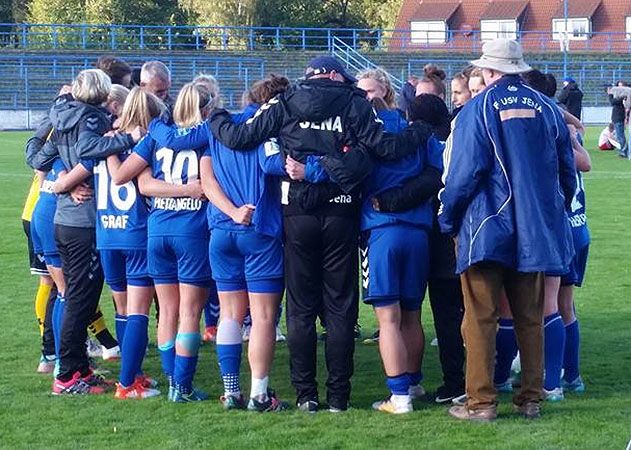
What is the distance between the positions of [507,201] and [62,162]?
2881mm

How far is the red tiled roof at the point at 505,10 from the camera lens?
7019 cm

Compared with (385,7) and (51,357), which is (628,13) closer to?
(385,7)

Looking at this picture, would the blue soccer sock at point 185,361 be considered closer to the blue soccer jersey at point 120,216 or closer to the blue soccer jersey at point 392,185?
the blue soccer jersey at point 120,216

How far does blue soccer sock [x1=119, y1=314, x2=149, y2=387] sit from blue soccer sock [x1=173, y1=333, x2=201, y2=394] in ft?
0.76

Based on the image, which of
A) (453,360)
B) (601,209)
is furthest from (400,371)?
(601,209)

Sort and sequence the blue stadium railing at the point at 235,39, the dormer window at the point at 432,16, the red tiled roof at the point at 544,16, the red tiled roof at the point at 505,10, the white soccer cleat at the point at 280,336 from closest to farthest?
the white soccer cleat at the point at 280,336 → the blue stadium railing at the point at 235,39 → the red tiled roof at the point at 544,16 → the red tiled roof at the point at 505,10 → the dormer window at the point at 432,16

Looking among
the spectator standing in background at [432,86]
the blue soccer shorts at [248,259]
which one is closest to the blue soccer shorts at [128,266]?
the blue soccer shorts at [248,259]

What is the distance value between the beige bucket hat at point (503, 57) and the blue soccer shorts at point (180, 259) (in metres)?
1.94

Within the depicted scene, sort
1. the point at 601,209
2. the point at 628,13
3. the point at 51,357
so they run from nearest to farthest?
the point at 51,357 → the point at 601,209 → the point at 628,13

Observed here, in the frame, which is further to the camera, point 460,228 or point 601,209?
point 601,209

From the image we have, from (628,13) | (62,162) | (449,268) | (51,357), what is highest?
(628,13)

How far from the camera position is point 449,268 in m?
7.20

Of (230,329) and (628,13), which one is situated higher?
(628,13)

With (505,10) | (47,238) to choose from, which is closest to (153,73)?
(47,238)
